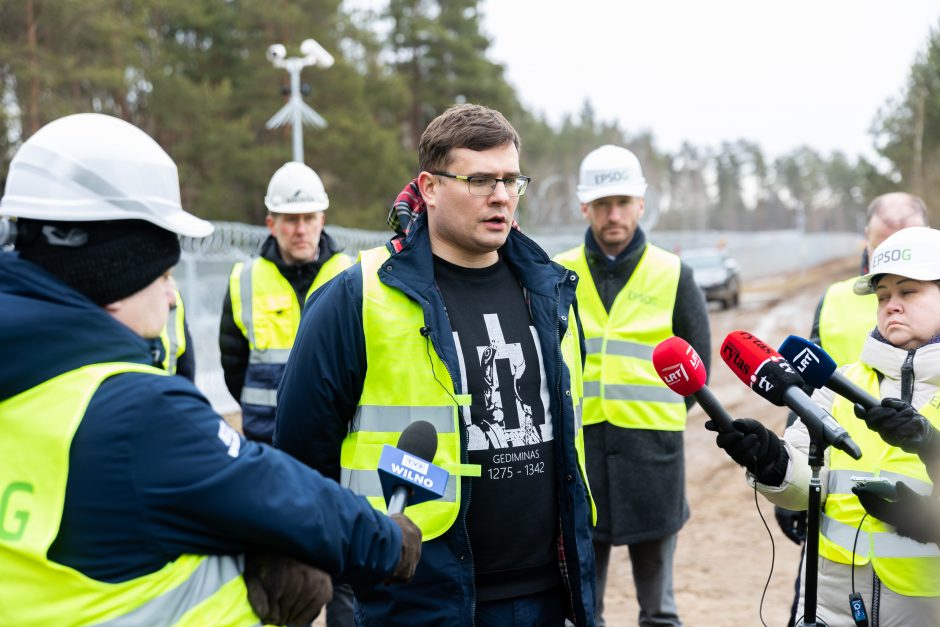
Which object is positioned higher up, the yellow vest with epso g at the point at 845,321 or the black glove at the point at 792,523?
the yellow vest with epso g at the point at 845,321

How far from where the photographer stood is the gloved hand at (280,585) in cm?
185

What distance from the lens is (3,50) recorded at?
20438 mm

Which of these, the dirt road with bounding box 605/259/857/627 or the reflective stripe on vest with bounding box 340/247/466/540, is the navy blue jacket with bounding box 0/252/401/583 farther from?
the dirt road with bounding box 605/259/857/627

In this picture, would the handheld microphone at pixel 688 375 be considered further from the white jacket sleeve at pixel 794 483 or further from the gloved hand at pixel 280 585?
the gloved hand at pixel 280 585

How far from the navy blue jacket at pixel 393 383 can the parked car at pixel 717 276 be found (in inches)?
907

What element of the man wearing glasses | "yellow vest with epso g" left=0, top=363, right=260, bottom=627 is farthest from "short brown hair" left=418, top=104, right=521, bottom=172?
"yellow vest with epso g" left=0, top=363, right=260, bottom=627

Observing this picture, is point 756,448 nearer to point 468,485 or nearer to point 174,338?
point 468,485

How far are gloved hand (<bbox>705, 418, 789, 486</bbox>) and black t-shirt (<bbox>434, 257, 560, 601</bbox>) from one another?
0.56 m

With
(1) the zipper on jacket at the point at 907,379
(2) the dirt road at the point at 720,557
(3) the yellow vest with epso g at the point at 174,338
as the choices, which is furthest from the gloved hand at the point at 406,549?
(2) the dirt road at the point at 720,557

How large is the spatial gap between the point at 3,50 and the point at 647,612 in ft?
69.7

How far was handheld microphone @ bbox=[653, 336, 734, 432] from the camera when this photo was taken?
260 centimetres

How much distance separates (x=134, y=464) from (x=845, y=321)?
3368 mm

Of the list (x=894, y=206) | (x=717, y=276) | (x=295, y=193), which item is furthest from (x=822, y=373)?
(x=717, y=276)

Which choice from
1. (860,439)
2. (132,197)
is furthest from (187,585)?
(860,439)
